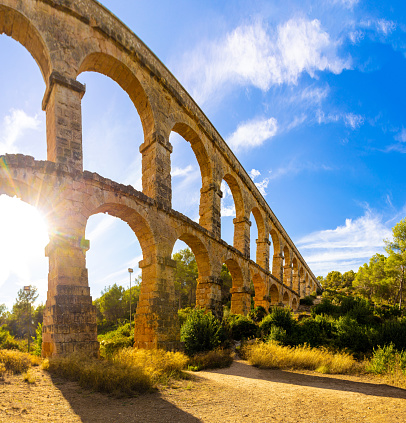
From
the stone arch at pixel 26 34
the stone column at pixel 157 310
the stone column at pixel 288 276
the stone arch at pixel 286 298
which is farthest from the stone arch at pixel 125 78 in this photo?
the stone column at pixel 288 276

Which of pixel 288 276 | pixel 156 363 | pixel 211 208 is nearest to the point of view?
pixel 156 363

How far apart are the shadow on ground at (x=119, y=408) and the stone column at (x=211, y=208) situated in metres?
9.59

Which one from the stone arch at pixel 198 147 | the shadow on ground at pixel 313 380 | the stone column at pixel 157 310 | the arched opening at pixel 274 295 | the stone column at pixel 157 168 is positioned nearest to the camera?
the shadow on ground at pixel 313 380

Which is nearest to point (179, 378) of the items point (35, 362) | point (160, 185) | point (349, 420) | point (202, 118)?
point (35, 362)

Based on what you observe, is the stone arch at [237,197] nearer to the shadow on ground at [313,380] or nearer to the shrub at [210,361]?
the shrub at [210,361]

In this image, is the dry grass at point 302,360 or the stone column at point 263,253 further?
the stone column at point 263,253

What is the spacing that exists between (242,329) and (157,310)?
558cm

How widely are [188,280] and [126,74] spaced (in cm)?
2858

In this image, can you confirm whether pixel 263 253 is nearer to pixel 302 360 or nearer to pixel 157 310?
pixel 302 360

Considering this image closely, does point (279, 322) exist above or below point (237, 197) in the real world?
below

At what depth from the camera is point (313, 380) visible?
770cm

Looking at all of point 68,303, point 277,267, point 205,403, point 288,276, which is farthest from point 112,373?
point 288,276

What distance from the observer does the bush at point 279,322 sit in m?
12.5

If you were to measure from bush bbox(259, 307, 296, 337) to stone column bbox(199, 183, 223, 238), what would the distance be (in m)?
4.16
